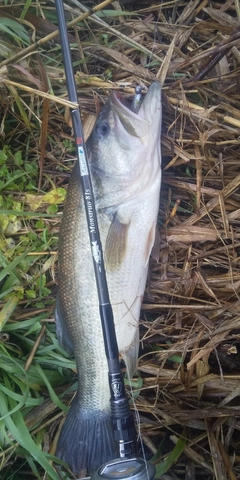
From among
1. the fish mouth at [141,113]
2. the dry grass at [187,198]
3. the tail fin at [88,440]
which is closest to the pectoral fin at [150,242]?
the dry grass at [187,198]

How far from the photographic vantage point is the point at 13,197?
2457mm

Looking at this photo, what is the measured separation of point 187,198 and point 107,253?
0.48 m

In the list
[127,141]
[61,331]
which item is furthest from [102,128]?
[61,331]

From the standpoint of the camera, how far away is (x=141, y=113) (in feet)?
6.48

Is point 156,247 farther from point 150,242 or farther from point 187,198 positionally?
point 187,198

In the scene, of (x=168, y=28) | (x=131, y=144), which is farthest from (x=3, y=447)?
(x=168, y=28)

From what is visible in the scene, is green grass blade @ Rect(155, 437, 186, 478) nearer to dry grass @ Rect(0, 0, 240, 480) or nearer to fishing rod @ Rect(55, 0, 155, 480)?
dry grass @ Rect(0, 0, 240, 480)

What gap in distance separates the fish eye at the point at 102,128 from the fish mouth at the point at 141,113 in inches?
2.5

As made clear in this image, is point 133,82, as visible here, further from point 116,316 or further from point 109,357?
point 109,357

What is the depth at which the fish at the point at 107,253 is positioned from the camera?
2.00 meters

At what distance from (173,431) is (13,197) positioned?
4.56 ft

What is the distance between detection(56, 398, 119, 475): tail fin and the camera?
6.89 ft

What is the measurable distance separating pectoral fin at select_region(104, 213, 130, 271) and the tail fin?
2.23ft

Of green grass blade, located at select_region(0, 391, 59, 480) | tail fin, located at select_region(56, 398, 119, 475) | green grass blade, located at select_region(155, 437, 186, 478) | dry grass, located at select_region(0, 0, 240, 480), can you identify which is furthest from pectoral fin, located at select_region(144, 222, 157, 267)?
green grass blade, located at select_region(0, 391, 59, 480)
